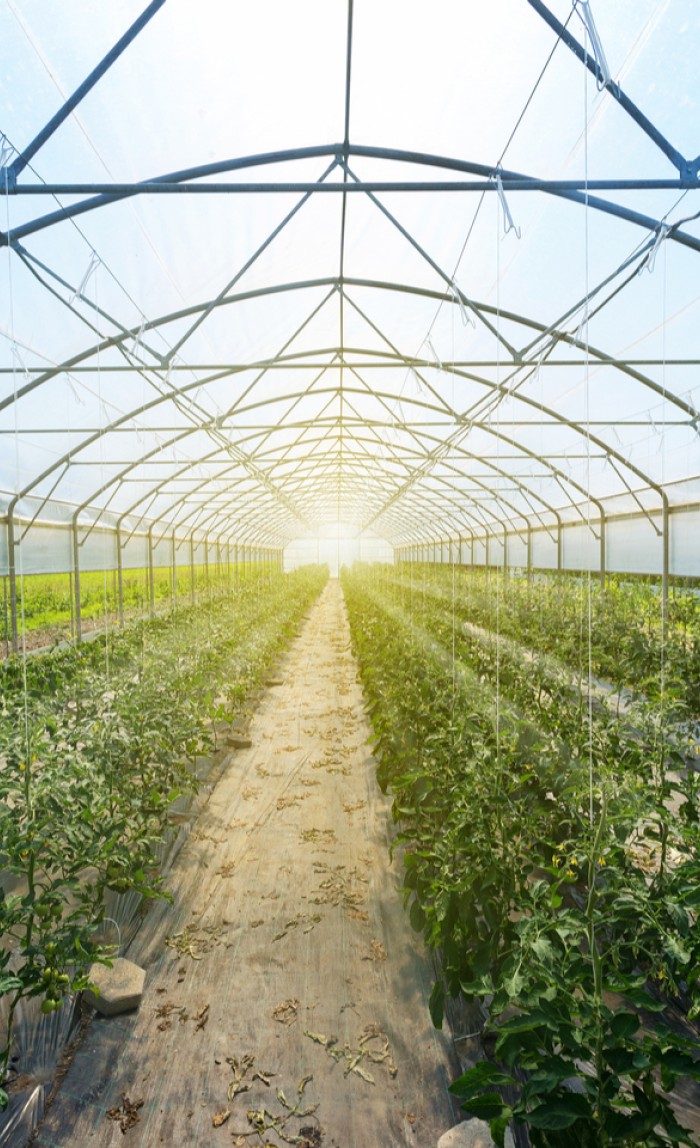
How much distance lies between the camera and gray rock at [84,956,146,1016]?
8.96 feet

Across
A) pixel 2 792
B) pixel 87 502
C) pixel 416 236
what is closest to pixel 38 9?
pixel 416 236

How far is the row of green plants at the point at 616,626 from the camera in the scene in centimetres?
605

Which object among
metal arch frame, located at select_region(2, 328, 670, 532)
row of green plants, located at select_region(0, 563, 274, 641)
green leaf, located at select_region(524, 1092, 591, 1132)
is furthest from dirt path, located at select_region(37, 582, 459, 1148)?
metal arch frame, located at select_region(2, 328, 670, 532)

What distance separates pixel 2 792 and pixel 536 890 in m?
2.16

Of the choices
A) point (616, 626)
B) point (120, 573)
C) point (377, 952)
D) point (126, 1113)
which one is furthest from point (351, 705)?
point (126, 1113)

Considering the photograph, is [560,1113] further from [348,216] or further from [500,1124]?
[348,216]

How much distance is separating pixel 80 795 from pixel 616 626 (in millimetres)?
7116

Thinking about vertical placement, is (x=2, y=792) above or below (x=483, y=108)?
below

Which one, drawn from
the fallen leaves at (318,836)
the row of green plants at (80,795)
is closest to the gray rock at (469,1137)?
the row of green plants at (80,795)

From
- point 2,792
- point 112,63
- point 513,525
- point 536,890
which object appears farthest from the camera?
point 513,525

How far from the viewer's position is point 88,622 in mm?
12695

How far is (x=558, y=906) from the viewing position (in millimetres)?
2025

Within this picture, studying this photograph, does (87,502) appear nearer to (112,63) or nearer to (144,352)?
(144,352)

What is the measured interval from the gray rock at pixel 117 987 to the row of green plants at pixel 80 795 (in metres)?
0.11
